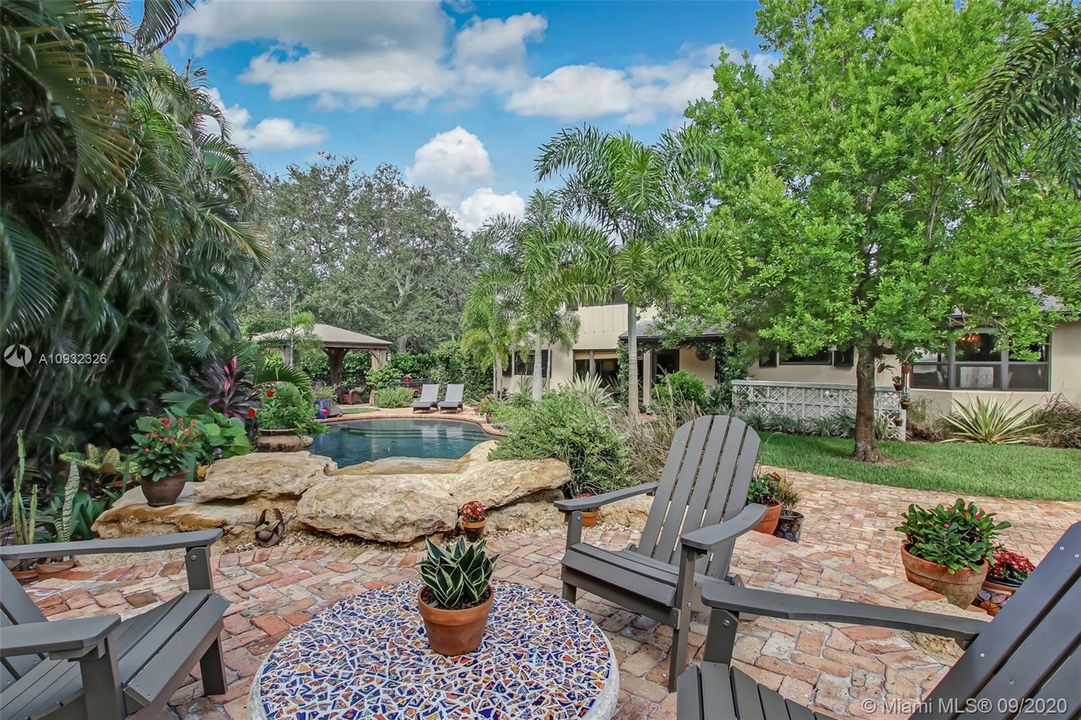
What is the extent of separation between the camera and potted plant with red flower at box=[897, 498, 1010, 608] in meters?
3.25

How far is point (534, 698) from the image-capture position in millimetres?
1682

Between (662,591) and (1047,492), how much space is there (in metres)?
7.15

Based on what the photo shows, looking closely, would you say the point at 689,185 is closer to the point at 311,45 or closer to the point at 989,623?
the point at 311,45

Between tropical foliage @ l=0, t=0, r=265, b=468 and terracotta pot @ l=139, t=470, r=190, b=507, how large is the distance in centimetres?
159

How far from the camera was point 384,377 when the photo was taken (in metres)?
19.8

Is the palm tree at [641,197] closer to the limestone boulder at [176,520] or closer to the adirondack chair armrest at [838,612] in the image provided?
the limestone boulder at [176,520]

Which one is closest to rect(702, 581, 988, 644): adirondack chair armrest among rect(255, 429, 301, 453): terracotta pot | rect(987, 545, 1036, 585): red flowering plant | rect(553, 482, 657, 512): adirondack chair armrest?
rect(553, 482, 657, 512): adirondack chair armrest

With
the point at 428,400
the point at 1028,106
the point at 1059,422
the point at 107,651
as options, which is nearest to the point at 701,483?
→ the point at 107,651

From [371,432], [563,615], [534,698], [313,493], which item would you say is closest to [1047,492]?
[563,615]

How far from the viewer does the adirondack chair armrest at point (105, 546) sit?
81.7 inches

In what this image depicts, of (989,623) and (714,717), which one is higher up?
(989,623)

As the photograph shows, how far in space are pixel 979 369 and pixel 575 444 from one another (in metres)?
11.3

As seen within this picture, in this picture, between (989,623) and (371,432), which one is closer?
(989,623)

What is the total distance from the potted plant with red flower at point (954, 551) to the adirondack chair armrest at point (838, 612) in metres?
2.07
